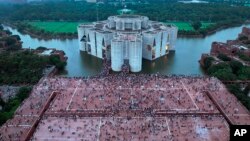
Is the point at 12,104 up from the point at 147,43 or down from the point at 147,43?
down

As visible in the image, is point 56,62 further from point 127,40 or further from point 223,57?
point 223,57

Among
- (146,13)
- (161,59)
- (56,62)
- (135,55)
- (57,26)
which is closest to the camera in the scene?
(135,55)

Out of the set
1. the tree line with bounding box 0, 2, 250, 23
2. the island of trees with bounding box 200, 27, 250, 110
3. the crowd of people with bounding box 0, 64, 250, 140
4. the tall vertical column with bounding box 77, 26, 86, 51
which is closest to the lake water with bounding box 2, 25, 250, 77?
the tall vertical column with bounding box 77, 26, 86, 51


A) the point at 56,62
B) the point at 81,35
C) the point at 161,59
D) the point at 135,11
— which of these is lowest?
the point at 161,59

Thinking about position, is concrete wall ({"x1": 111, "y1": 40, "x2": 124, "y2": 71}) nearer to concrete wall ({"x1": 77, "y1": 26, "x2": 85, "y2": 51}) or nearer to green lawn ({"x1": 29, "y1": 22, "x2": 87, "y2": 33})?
concrete wall ({"x1": 77, "y1": 26, "x2": 85, "y2": 51})

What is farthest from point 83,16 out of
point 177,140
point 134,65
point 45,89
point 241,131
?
point 241,131

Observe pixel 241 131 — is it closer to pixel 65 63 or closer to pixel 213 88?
pixel 213 88

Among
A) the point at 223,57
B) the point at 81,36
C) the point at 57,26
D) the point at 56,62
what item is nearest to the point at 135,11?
the point at 57,26
